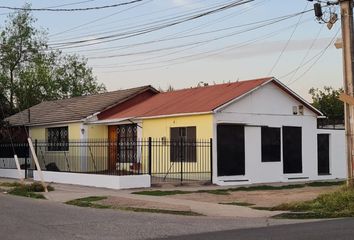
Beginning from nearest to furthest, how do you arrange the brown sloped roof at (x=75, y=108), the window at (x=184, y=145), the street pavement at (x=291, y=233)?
the street pavement at (x=291, y=233) → the window at (x=184, y=145) → the brown sloped roof at (x=75, y=108)

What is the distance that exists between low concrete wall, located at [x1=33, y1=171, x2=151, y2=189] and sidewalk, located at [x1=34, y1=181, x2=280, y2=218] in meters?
0.49

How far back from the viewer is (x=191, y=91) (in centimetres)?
3141

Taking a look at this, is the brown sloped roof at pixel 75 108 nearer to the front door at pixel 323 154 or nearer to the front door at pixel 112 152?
the front door at pixel 112 152

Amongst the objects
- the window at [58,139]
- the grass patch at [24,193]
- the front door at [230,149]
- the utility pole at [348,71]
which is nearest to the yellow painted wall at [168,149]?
the front door at [230,149]

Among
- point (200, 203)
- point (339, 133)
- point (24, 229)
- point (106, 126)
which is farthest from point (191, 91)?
point (24, 229)

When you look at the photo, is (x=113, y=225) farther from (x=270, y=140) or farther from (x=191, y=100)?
(x=191, y=100)

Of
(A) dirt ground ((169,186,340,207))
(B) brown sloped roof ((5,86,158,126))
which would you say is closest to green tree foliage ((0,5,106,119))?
(B) brown sloped roof ((5,86,158,126))

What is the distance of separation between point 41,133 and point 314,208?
23.0 m

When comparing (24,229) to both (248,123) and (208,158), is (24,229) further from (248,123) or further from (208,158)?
(248,123)

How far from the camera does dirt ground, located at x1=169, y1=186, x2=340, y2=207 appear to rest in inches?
730

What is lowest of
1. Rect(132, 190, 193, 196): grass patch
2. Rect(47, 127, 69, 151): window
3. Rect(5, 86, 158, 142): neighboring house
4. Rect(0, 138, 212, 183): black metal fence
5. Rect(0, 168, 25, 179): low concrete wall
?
Rect(132, 190, 193, 196): grass patch

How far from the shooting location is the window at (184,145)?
26.1m

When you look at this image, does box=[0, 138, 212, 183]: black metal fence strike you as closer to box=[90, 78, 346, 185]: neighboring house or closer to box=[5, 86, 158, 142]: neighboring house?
box=[90, 78, 346, 185]: neighboring house

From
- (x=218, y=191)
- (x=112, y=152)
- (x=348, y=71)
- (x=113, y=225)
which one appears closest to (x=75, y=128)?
(x=112, y=152)
